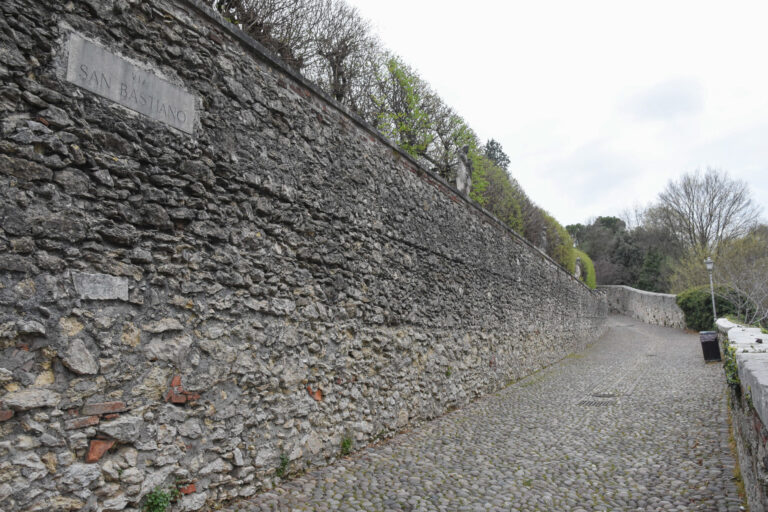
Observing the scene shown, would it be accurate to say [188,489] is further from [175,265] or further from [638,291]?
[638,291]

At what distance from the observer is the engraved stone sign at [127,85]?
257 centimetres

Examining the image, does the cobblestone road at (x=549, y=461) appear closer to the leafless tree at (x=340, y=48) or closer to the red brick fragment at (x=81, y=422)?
the red brick fragment at (x=81, y=422)

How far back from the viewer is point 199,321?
10.4 ft

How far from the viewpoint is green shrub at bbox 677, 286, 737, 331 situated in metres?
18.7

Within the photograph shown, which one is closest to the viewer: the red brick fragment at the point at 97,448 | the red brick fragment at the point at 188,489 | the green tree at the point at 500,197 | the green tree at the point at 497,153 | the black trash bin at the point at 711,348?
the red brick fragment at the point at 97,448

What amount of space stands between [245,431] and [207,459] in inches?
13.8

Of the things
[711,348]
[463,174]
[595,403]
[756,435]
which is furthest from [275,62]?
[711,348]

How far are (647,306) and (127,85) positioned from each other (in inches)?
1206

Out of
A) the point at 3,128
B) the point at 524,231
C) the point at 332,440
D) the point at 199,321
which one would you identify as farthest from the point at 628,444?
the point at 524,231

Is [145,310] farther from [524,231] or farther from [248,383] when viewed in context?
[524,231]

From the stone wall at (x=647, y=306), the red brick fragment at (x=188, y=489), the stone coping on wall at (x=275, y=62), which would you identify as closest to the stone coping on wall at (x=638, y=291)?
the stone wall at (x=647, y=306)

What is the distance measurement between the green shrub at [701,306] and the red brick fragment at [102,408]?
20.8 m

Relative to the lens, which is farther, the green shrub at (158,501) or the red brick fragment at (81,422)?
the green shrub at (158,501)

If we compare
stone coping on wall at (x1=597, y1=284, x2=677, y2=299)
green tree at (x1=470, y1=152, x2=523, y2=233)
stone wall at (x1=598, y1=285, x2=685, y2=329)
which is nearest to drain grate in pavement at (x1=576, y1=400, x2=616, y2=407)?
green tree at (x1=470, y1=152, x2=523, y2=233)
